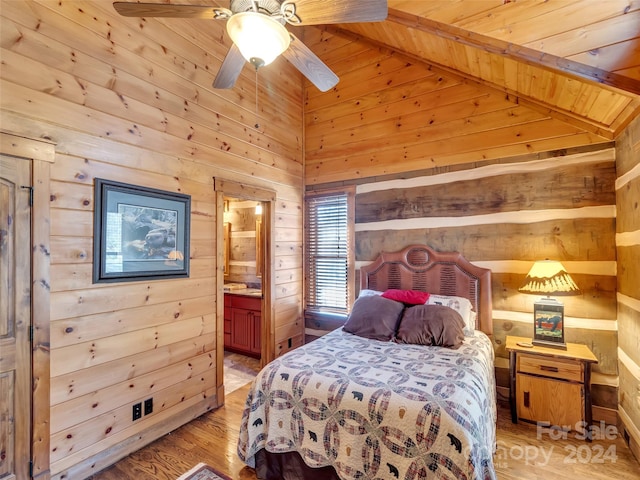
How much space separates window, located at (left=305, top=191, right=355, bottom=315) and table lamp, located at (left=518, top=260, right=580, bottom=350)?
198 cm

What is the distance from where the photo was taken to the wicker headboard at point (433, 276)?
313 cm

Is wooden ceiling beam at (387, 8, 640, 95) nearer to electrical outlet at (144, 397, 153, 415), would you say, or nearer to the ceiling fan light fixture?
the ceiling fan light fixture

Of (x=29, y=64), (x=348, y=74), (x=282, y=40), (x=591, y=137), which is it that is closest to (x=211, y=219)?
(x=29, y=64)

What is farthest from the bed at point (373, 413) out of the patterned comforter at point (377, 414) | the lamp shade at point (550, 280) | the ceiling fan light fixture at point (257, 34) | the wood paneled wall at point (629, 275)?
the ceiling fan light fixture at point (257, 34)

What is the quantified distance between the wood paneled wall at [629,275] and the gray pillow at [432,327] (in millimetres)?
1197

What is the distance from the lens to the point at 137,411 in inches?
93.8

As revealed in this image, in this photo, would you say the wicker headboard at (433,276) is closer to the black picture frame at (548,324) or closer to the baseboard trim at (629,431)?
the black picture frame at (548,324)

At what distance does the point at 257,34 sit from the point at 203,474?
278cm

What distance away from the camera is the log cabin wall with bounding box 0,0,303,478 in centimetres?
194

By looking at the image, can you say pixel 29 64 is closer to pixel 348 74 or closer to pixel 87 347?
pixel 87 347

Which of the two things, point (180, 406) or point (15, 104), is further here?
point (180, 406)

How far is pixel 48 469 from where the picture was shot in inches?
74.6

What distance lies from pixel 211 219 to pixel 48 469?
2.10m

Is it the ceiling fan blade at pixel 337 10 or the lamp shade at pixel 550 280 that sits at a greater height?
the ceiling fan blade at pixel 337 10
